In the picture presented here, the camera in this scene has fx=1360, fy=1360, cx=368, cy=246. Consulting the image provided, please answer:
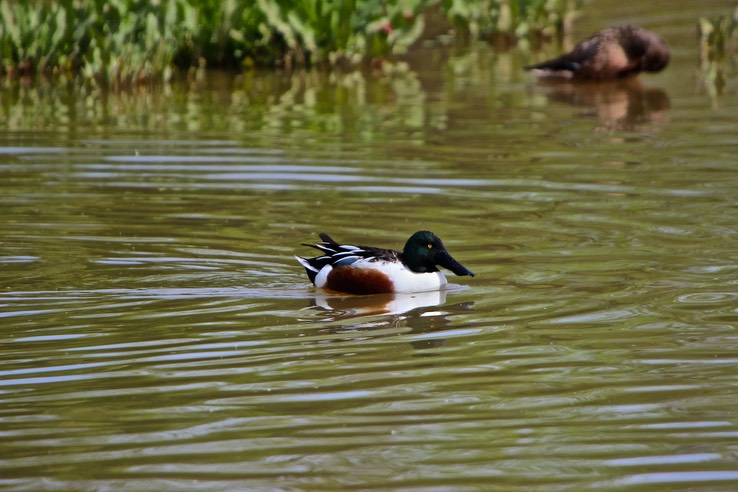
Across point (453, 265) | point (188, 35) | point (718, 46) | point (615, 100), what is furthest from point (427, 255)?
point (718, 46)

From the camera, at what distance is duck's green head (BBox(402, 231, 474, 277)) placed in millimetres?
7652

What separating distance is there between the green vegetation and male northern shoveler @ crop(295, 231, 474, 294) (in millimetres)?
8090

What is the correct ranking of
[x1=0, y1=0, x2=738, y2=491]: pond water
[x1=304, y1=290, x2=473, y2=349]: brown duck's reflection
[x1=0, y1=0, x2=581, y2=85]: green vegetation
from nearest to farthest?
[x1=0, y1=0, x2=738, y2=491]: pond water → [x1=304, y1=290, x2=473, y2=349]: brown duck's reflection → [x1=0, y1=0, x2=581, y2=85]: green vegetation

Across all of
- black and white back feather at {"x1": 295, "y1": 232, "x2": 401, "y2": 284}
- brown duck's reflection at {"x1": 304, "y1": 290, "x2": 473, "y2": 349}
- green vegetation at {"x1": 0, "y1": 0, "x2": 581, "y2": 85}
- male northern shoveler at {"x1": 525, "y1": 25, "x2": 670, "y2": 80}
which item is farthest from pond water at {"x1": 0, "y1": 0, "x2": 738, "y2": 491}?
green vegetation at {"x1": 0, "y1": 0, "x2": 581, "y2": 85}

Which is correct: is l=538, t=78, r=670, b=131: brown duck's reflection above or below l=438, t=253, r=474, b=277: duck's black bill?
above

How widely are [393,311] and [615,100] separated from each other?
7807mm

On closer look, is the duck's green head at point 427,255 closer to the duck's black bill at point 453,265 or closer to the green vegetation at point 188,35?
the duck's black bill at point 453,265

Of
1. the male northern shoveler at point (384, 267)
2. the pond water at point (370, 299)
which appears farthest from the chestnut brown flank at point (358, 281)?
the pond water at point (370, 299)

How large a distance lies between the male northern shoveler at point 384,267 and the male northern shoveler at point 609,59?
842 centimetres

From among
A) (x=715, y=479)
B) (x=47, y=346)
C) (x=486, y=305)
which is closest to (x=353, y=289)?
(x=486, y=305)

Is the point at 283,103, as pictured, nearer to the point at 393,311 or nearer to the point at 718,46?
the point at 718,46

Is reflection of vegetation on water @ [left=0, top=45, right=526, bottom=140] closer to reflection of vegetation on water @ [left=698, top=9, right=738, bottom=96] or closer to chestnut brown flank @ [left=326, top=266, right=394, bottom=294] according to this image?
reflection of vegetation on water @ [left=698, top=9, right=738, bottom=96]

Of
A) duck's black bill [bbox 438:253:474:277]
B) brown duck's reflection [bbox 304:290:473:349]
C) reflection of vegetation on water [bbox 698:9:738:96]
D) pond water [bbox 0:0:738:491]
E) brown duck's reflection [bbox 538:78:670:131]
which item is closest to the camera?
pond water [bbox 0:0:738:491]

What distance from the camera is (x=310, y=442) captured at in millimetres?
4797
